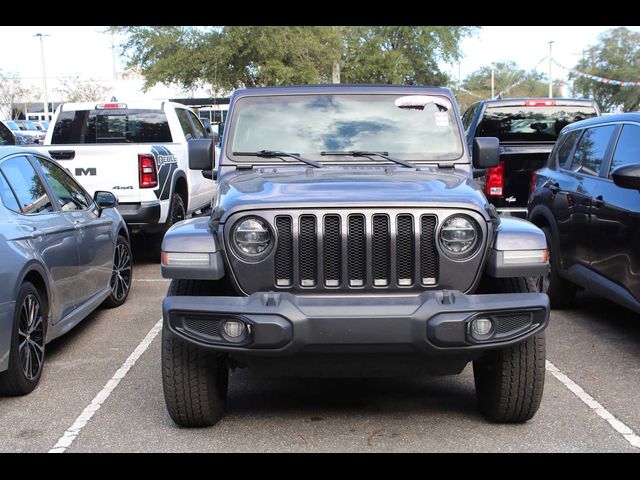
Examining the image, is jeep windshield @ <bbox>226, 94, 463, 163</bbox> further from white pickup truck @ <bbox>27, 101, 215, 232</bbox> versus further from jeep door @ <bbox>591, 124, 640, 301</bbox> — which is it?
white pickup truck @ <bbox>27, 101, 215, 232</bbox>

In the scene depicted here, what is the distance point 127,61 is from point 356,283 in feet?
92.6

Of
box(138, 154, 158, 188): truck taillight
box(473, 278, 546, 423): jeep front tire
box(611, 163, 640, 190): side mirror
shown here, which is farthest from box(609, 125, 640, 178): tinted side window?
box(138, 154, 158, 188): truck taillight

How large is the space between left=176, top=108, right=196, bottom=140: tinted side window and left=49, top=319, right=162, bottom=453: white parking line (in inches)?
190

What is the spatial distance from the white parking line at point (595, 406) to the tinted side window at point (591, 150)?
6.22 ft

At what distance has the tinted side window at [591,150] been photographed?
21.7 ft

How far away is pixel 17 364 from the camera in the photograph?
16.3 ft

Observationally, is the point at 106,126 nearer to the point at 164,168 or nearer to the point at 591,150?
the point at 164,168

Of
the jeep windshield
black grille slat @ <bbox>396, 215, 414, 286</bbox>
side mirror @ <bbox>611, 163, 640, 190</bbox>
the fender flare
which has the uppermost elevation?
the jeep windshield

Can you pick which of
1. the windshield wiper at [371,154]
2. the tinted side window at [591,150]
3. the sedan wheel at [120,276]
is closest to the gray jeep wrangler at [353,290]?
the windshield wiper at [371,154]

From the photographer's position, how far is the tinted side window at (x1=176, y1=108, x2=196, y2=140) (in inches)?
439

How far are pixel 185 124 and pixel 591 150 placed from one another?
6266mm

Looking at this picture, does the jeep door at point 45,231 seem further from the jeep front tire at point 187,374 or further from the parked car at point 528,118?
the parked car at point 528,118
